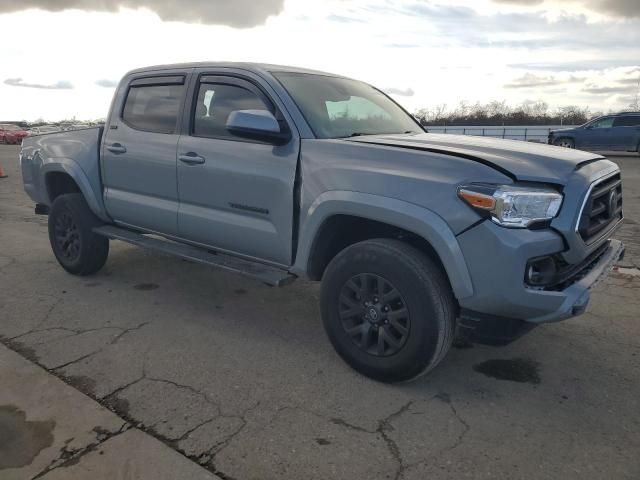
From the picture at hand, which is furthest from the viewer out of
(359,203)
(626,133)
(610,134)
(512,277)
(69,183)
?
(610,134)

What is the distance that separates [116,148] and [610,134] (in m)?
19.0

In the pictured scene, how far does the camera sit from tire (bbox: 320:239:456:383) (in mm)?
2867

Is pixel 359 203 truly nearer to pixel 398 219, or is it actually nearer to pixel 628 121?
pixel 398 219

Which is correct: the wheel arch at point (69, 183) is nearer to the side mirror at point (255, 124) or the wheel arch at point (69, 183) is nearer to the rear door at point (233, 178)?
the rear door at point (233, 178)

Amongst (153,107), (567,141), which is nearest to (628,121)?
(567,141)

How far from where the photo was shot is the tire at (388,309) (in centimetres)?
287

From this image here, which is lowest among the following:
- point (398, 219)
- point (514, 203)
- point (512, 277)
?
point (512, 277)

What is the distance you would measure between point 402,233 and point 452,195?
476 mm

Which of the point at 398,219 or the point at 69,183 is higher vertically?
the point at 398,219

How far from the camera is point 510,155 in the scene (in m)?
2.94

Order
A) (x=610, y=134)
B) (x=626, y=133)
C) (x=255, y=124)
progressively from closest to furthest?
(x=255, y=124)
(x=626, y=133)
(x=610, y=134)

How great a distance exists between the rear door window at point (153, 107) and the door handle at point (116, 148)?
20 centimetres

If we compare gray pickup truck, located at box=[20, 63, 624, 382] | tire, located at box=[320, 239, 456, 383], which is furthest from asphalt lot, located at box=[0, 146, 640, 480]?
gray pickup truck, located at box=[20, 63, 624, 382]

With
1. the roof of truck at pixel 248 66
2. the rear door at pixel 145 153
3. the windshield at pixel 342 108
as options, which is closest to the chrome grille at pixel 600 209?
the windshield at pixel 342 108
